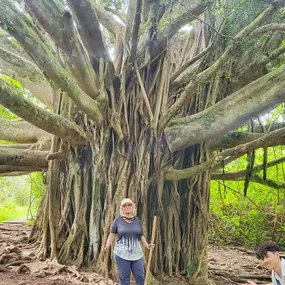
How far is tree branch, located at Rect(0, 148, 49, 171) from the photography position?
14.8ft

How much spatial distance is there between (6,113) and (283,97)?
583 cm

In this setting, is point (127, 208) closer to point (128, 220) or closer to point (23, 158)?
point (128, 220)

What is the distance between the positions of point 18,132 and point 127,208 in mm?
2932

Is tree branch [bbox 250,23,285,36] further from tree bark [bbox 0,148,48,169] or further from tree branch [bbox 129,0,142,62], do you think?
tree bark [bbox 0,148,48,169]

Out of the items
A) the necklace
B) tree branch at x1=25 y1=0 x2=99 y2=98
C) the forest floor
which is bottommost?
the forest floor

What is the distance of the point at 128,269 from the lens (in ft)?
10.2

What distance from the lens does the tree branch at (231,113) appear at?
12.0 ft

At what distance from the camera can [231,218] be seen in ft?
26.9

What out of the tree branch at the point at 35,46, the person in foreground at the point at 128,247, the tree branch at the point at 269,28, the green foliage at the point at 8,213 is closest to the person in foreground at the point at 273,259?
the person in foreground at the point at 128,247

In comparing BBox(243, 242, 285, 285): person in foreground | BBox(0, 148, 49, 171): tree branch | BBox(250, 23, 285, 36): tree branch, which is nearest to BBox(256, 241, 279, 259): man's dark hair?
BBox(243, 242, 285, 285): person in foreground

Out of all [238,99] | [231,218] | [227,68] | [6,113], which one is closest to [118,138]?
[238,99]

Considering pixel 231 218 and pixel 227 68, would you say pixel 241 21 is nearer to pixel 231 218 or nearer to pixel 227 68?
pixel 227 68

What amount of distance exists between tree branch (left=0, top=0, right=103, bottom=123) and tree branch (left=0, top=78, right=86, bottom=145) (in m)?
0.32

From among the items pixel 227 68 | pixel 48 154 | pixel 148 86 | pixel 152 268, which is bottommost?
pixel 152 268
